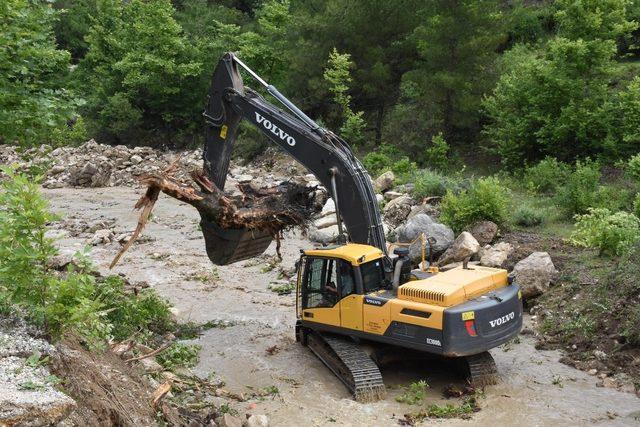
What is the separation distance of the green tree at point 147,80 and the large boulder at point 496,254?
22671 millimetres

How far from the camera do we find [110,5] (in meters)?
39.0

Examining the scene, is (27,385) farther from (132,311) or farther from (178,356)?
(132,311)

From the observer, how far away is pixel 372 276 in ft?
31.9

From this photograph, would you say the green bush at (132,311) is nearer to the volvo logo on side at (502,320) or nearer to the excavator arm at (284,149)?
the excavator arm at (284,149)

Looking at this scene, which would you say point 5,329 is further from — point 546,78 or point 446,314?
point 546,78

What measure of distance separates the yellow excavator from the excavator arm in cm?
2

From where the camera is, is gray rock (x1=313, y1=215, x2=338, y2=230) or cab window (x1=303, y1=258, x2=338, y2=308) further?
gray rock (x1=313, y1=215, x2=338, y2=230)

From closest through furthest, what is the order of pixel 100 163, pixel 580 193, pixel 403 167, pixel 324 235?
1. pixel 580 193
2. pixel 324 235
3. pixel 403 167
4. pixel 100 163

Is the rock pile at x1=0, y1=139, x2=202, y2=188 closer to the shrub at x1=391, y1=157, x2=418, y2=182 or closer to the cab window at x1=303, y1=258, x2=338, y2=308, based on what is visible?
the shrub at x1=391, y1=157, x2=418, y2=182

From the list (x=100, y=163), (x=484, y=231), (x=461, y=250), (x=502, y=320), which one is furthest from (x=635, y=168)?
(x=100, y=163)

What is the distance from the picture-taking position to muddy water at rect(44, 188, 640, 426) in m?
8.75

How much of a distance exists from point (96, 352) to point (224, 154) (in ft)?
16.1

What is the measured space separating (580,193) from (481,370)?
7.51 meters

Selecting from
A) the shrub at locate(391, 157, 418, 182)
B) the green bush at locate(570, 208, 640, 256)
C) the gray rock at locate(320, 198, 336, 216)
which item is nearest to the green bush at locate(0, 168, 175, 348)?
the green bush at locate(570, 208, 640, 256)
